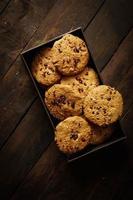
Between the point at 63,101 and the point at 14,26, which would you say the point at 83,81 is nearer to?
the point at 63,101

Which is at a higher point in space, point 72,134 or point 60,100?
point 60,100

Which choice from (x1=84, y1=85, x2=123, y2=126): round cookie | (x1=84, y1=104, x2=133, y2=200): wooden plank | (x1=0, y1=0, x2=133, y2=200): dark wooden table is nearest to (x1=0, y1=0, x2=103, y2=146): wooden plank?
(x1=0, y1=0, x2=133, y2=200): dark wooden table

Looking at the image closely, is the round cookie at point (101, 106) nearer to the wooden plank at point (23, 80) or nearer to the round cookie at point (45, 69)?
the round cookie at point (45, 69)

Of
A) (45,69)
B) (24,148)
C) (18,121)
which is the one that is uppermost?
(45,69)

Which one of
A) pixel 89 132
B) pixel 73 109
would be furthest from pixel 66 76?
pixel 89 132

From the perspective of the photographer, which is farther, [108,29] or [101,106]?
[108,29]

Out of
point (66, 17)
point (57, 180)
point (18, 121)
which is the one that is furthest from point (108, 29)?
point (57, 180)
